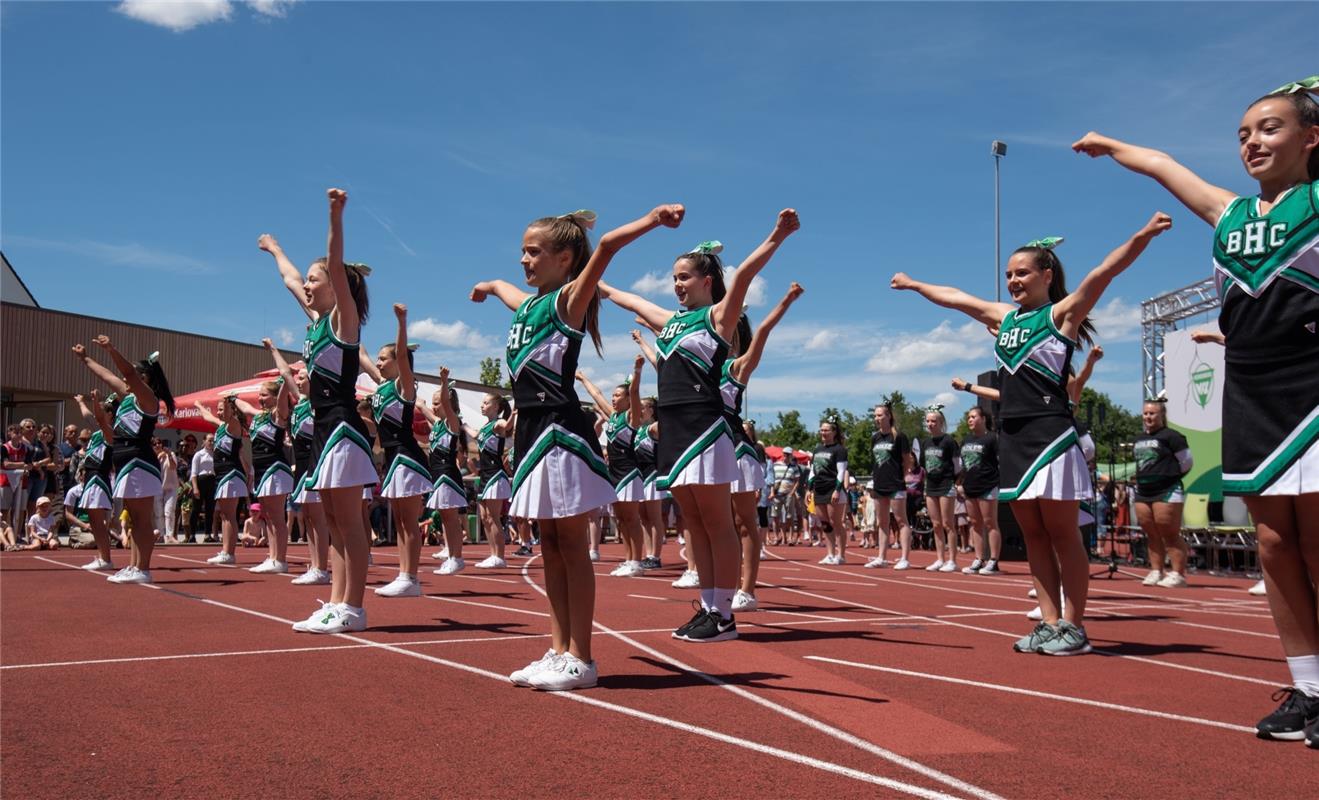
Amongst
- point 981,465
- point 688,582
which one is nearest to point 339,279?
point 688,582

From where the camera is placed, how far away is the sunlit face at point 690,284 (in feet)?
21.6

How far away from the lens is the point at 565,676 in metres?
4.73

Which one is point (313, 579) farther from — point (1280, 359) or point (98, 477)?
point (1280, 359)

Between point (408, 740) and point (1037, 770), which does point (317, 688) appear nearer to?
point (408, 740)

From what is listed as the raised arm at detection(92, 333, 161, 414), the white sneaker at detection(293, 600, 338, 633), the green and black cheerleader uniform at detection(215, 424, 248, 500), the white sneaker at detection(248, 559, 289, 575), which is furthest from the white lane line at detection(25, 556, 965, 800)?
the green and black cheerleader uniform at detection(215, 424, 248, 500)

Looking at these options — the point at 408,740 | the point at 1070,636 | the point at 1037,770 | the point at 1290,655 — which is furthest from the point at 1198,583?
the point at 408,740

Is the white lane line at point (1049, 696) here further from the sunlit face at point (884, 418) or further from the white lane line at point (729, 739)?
the sunlit face at point (884, 418)

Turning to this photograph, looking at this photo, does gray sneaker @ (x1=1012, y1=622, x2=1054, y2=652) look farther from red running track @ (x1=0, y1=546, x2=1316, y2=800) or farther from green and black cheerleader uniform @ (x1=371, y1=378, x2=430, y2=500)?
green and black cheerleader uniform @ (x1=371, y1=378, x2=430, y2=500)

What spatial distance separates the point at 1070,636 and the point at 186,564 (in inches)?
427

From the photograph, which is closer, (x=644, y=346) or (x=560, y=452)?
(x=560, y=452)

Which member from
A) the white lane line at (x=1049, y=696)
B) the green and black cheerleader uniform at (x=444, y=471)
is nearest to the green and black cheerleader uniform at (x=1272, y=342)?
the white lane line at (x=1049, y=696)

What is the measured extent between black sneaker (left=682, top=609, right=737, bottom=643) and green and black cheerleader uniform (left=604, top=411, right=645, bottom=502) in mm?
6389

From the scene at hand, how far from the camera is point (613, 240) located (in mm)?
4660

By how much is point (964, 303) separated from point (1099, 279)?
0.96 m
